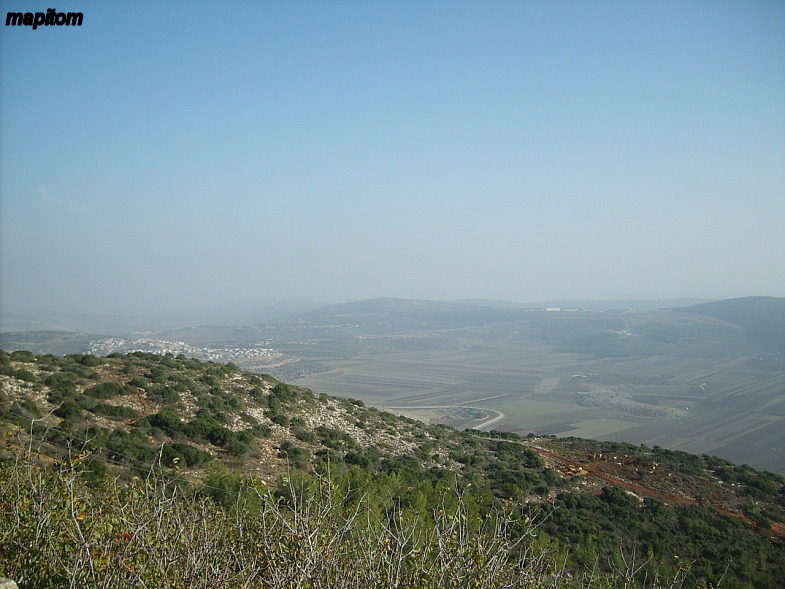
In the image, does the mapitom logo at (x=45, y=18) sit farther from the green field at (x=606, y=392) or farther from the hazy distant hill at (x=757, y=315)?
the hazy distant hill at (x=757, y=315)

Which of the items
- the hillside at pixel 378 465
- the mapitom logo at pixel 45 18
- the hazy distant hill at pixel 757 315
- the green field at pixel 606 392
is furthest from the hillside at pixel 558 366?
the mapitom logo at pixel 45 18

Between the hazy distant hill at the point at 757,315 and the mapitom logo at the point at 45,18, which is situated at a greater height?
the mapitom logo at the point at 45,18

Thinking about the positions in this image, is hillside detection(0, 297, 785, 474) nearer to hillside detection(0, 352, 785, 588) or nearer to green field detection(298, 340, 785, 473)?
green field detection(298, 340, 785, 473)

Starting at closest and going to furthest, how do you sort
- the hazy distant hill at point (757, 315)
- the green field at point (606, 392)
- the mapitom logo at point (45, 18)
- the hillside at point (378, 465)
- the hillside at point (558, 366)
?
1. the mapitom logo at point (45, 18)
2. the hillside at point (378, 465)
3. the green field at point (606, 392)
4. the hillside at point (558, 366)
5. the hazy distant hill at point (757, 315)

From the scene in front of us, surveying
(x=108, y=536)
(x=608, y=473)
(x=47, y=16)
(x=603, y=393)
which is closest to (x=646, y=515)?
(x=608, y=473)

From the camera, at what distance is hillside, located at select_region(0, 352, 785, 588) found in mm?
12133

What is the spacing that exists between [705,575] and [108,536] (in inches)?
642

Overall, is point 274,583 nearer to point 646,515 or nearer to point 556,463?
point 646,515

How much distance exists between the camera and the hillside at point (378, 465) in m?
12.1

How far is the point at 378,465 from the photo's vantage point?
59.9 feet

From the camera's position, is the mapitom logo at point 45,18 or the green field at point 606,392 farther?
the green field at point 606,392

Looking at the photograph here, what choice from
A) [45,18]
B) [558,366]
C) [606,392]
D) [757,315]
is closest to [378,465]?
[45,18]

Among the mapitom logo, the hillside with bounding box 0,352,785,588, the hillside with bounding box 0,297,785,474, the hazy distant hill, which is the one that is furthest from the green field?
the mapitom logo

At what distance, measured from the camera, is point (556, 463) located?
23.4m
